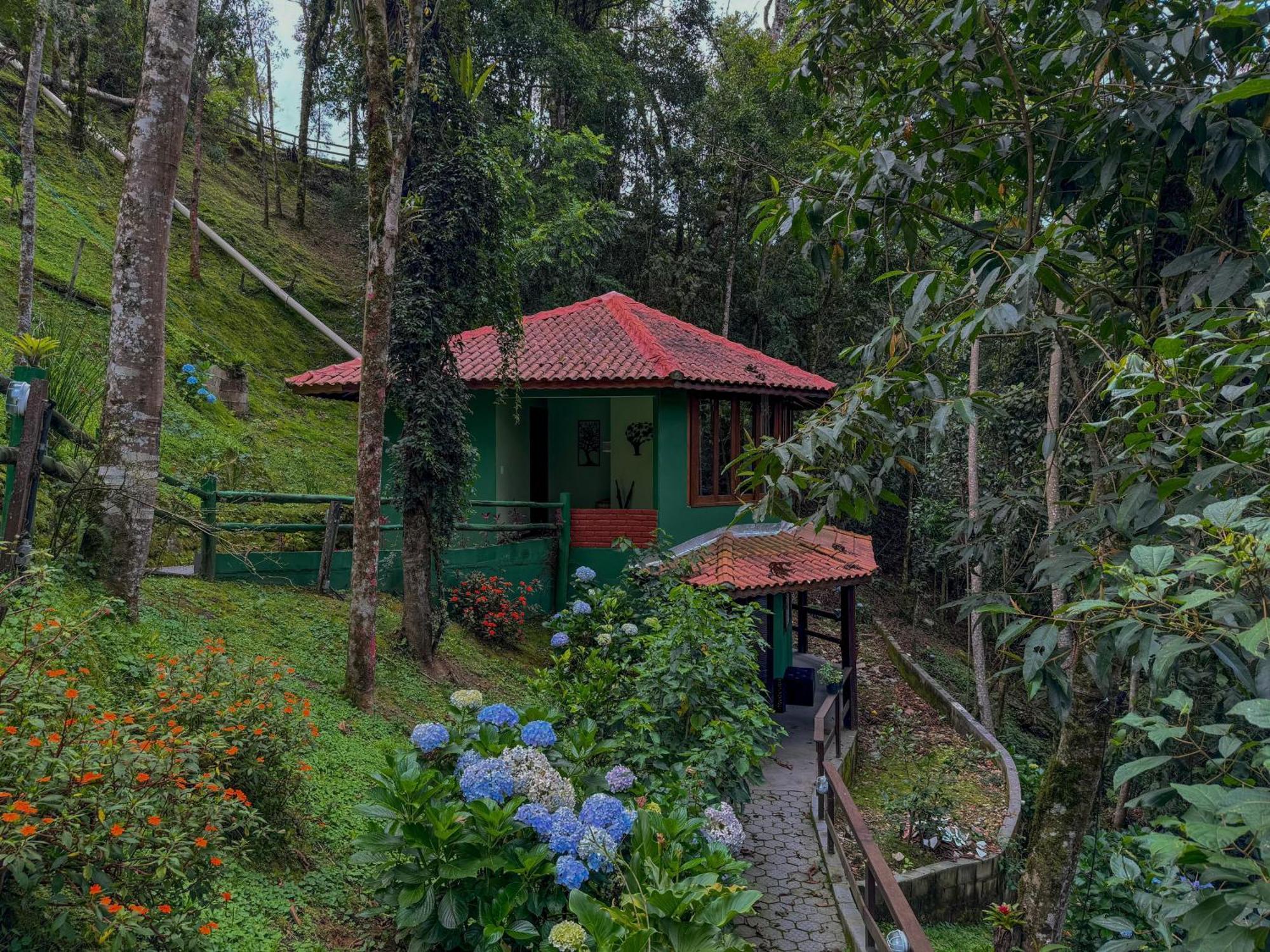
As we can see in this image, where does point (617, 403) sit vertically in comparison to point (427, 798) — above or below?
above

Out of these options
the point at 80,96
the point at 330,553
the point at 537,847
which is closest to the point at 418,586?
the point at 330,553

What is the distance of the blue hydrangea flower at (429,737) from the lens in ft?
11.3

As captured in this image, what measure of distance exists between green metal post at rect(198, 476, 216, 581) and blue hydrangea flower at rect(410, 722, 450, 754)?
5.39 meters

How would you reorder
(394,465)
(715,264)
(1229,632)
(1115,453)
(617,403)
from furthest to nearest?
(715,264) < (617,403) < (394,465) < (1115,453) < (1229,632)

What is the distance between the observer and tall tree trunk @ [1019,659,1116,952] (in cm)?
376

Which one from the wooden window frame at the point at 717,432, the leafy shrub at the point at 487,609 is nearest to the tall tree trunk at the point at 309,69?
the wooden window frame at the point at 717,432

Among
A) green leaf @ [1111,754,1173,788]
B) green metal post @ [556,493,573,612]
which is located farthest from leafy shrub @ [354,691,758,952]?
green metal post @ [556,493,573,612]

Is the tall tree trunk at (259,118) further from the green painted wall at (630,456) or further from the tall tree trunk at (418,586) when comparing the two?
the tall tree trunk at (418,586)

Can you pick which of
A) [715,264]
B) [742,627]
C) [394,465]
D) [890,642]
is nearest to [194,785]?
[742,627]

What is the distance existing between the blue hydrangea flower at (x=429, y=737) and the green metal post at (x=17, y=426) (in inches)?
93.7

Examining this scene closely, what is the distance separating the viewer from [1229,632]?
5.83ft

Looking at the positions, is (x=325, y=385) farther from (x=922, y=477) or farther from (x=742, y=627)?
(x=922, y=477)

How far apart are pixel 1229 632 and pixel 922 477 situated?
17730mm

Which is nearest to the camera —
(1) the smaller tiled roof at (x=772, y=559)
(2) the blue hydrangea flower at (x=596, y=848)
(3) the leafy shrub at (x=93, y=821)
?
(3) the leafy shrub at (x=93, y=821)
